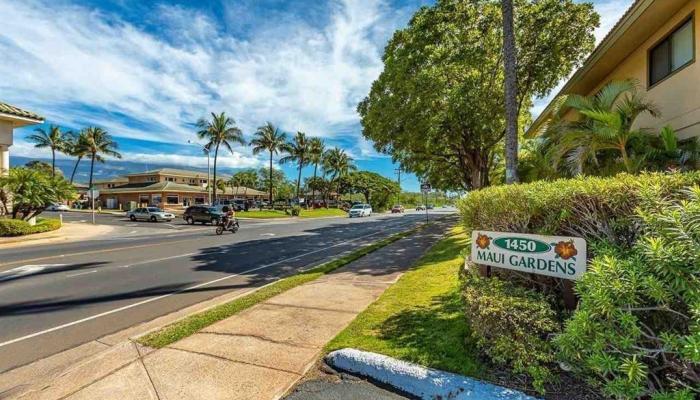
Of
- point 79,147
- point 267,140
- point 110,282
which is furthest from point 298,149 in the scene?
point 110,282

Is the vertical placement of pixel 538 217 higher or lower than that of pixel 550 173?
lower

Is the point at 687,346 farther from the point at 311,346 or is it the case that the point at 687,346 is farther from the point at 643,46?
the point at 643,46

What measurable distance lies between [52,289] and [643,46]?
15.5 m

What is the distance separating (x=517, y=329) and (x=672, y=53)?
337 inches

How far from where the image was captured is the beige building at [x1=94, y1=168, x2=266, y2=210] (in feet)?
179

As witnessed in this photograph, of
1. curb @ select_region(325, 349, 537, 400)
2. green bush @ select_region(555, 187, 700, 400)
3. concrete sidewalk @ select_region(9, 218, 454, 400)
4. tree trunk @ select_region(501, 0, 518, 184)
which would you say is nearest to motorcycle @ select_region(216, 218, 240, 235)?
concrete sidewalk @ select_region(9, 218, 454, 400)

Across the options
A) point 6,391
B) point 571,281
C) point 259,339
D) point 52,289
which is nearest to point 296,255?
point 52,289

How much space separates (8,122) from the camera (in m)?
22.1

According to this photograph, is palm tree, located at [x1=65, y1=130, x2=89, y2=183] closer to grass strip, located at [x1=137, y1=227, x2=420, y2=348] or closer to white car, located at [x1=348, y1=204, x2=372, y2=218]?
white car, located at [x1=348, y1=204, x2=372, y2=218]

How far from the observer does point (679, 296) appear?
96.9 inches

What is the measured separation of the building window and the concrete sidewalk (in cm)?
832

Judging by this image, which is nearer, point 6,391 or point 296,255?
point 6,391

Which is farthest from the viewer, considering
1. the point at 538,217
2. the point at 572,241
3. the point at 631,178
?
the point at 538,217

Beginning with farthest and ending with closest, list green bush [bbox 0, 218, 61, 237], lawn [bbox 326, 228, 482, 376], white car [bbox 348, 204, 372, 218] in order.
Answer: white car [bbox 348, 204, 372, 218]
green bush [bbox 0, 218, 61, 237]
lawn [bbox 326, 228, 482, 376]
